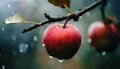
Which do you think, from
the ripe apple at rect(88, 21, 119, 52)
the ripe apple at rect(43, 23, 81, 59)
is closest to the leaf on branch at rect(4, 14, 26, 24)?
the ripe apple at rect(43, 23, 81, 59)

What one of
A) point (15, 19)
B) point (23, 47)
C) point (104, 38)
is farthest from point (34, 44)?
point (15, 19)

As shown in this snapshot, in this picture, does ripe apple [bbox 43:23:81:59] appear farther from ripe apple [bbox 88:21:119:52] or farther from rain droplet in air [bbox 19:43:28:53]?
rain droplet in air [bbox 19:43:28:53]

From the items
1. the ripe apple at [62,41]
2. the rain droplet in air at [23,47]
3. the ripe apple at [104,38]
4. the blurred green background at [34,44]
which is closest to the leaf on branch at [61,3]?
the ripe apple at [62,41]

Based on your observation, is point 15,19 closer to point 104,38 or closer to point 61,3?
point 61,3

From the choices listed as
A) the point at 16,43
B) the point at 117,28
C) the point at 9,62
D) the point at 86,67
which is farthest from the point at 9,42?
the point at 117,28

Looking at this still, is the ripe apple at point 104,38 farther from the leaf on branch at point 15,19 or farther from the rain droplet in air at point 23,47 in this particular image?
the rain droplet in air at point 23,47

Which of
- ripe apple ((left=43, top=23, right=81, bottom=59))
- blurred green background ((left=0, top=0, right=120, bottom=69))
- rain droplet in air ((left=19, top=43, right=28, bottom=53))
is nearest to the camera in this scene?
ripe apple ((left=43, top=23, right=81, bottom=59))

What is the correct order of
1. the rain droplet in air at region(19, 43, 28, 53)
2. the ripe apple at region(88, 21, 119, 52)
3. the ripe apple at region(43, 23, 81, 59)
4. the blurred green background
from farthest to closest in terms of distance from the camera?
the rain droplet in air at region(19, 43, 28, 53)
the blurred green background
the ripe apple at region(88, 21, 119, 52)
the ripe apple at region(43, 23, 81, 59)

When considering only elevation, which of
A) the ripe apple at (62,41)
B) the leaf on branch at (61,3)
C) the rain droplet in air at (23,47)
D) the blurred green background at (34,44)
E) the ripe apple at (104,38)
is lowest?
the rain droplet in air at (23,47)
